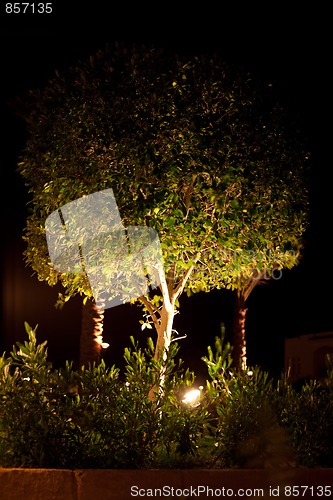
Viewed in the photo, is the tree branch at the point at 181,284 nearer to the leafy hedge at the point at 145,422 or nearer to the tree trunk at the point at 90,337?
the leafy hedge at the point at 145,422

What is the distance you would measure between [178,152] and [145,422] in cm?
246

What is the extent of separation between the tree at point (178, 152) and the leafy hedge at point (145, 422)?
60cm

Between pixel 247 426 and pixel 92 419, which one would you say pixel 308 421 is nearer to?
pixel 247 426

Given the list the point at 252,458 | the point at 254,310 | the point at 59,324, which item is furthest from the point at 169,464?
the point at 254,310

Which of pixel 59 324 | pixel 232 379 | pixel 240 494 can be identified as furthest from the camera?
pixel 59 324

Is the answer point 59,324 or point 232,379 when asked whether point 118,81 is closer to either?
point 232,379

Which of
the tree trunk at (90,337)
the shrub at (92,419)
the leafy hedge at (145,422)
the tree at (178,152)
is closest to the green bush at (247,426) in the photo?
the leafy hedge at (145,422)

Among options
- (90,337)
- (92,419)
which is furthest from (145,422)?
(90,337)

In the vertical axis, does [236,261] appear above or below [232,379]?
above

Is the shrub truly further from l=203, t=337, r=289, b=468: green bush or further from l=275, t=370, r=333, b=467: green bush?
l=275, t=370, r=333, b=467: green bush

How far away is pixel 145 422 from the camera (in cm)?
677

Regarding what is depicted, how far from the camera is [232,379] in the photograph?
730cm

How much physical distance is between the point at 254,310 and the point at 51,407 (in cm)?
1976

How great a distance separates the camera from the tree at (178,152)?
24.0ft
